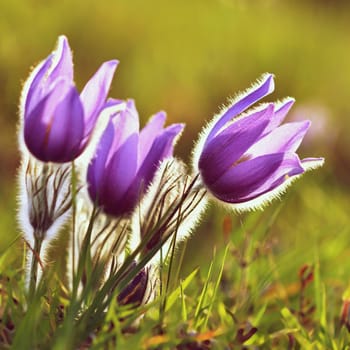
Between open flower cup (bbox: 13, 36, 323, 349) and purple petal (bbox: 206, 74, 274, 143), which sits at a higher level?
purple petal (bbox: 206, 74, 274, 143)

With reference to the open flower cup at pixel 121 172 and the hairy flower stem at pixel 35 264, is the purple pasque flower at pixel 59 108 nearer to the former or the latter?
the open flower cup at pixel 121 172

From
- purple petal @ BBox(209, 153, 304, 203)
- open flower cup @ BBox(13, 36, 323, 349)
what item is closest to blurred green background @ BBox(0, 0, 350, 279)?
open flower cup @ BBox(13, 36, 323, 349)

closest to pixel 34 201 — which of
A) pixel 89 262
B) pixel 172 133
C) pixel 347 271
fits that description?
pixel 89 262

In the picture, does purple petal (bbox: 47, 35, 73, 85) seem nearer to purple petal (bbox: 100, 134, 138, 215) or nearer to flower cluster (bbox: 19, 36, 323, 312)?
flower cluster (bbox: 19, 36, 323, 312)

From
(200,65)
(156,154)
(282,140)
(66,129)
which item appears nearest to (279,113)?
(282,140)

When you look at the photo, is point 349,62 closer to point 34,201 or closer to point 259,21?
point 259,21

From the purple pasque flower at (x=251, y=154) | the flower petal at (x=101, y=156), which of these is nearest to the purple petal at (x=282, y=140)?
the purple pasque flower at (x=251, y=154)
